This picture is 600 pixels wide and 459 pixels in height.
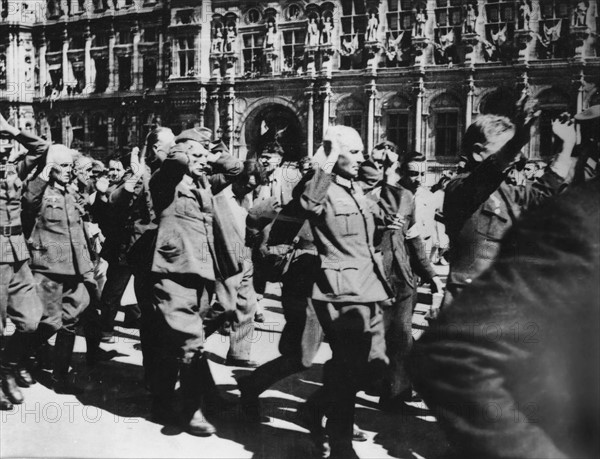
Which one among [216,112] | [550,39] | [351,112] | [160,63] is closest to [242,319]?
[216,112]

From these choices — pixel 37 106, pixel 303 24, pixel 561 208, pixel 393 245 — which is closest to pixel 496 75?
pixel 303 24

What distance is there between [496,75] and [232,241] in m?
15.9

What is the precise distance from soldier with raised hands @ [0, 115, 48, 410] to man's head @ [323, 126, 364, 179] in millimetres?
2420

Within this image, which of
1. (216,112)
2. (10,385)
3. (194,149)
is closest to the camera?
(194,149)

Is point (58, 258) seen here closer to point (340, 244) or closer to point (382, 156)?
point (340, 244)

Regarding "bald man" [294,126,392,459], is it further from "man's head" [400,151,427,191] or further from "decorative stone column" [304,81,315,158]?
"decorative stone column" [304,81,315,158]

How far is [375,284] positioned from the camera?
4.23m

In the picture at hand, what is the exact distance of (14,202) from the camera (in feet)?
17.6

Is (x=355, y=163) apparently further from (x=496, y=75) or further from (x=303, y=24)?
(x=496, y=75)

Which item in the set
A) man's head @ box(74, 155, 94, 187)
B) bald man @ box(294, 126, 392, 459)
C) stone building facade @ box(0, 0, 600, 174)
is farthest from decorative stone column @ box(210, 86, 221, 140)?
bald man @ box(294, 126, 392, 459)

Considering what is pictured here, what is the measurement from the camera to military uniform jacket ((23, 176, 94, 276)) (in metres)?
5.59

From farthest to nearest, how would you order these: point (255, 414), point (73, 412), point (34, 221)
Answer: point (34, 221)
point (73, 412)
point (255, 414)

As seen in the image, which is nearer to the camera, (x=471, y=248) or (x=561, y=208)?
(x=561, y=208)

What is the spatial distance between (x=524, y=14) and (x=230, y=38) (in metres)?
7.59
